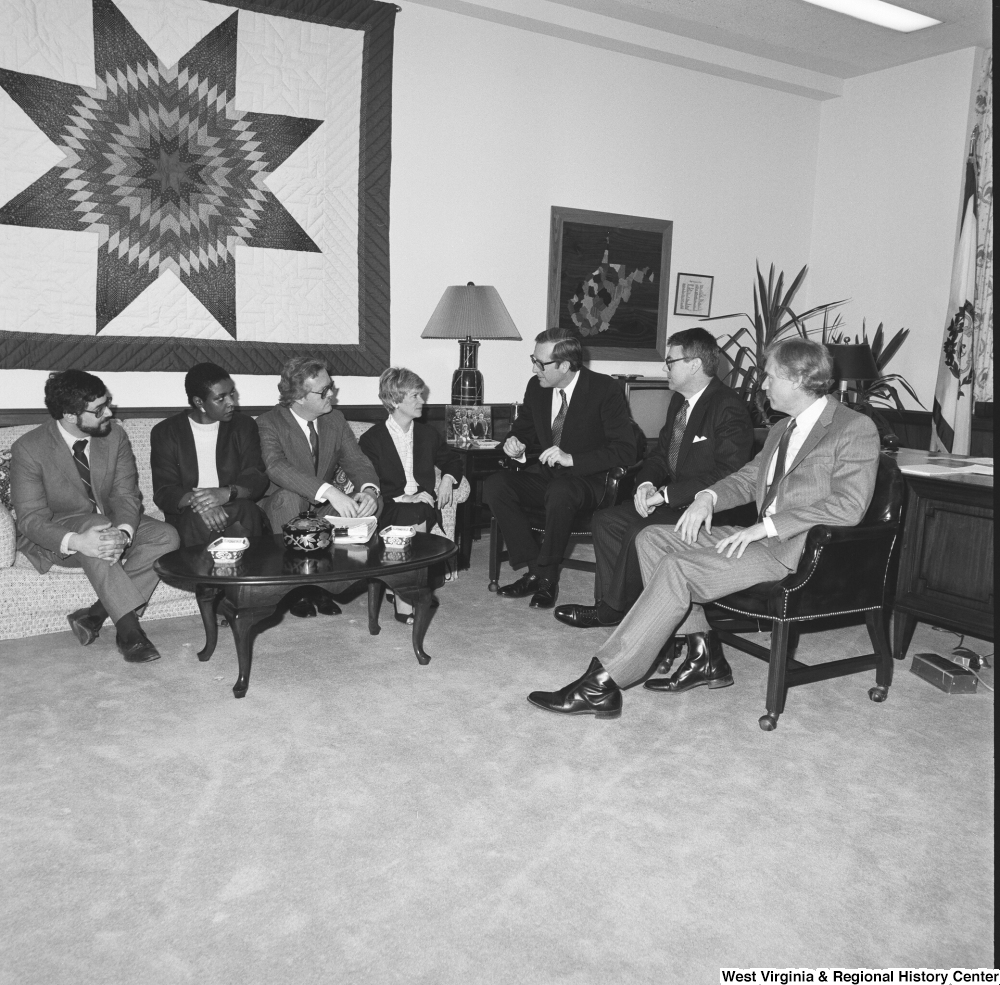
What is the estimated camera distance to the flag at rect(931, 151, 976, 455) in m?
5.40

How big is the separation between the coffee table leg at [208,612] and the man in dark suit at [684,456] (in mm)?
1441

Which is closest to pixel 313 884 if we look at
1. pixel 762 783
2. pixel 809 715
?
pixel 762 783

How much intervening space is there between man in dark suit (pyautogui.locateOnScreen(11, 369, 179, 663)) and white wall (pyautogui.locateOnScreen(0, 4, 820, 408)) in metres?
0.82

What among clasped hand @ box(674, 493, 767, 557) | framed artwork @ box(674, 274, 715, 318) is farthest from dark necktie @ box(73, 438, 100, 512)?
framed artwork @ box(674, 274, 715, 318)

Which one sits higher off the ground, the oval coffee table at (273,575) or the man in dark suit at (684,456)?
the man in dark suit at (684,456)

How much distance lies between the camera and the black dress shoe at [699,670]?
323 cm

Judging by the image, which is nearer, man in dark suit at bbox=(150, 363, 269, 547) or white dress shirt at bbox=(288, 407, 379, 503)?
man in dark suit at bbox=(150, 363, 269, 547)

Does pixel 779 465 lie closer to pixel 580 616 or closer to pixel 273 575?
pixel 580 616

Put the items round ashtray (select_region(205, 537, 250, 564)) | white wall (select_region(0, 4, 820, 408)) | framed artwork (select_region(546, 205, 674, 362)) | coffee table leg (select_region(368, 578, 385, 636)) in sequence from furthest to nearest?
framed artwork (select_region(546, 205, 674, 362))
white wall (select_region(0, 4, 820, 408))
coffee table leg (select_region(368, 578, 385, 636))
round ashtray (select_region(205, 537, 250, 564))

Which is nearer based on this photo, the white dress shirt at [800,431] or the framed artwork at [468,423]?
the white dress shirt at [800,431]

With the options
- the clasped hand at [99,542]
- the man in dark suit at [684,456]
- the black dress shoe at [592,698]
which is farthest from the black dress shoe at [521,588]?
the clasped hand at [99,542]

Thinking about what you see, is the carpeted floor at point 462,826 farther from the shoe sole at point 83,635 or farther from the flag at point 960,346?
the flag at point 960,346

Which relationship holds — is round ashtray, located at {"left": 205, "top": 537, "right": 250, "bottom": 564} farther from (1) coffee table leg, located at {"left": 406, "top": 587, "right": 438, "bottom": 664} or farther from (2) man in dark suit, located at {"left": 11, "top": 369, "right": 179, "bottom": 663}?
(1) coffee table leg, located at {"left": 406, "top": 587, "right": 438, "bottom": 664}

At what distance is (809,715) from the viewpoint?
10.1 ft
